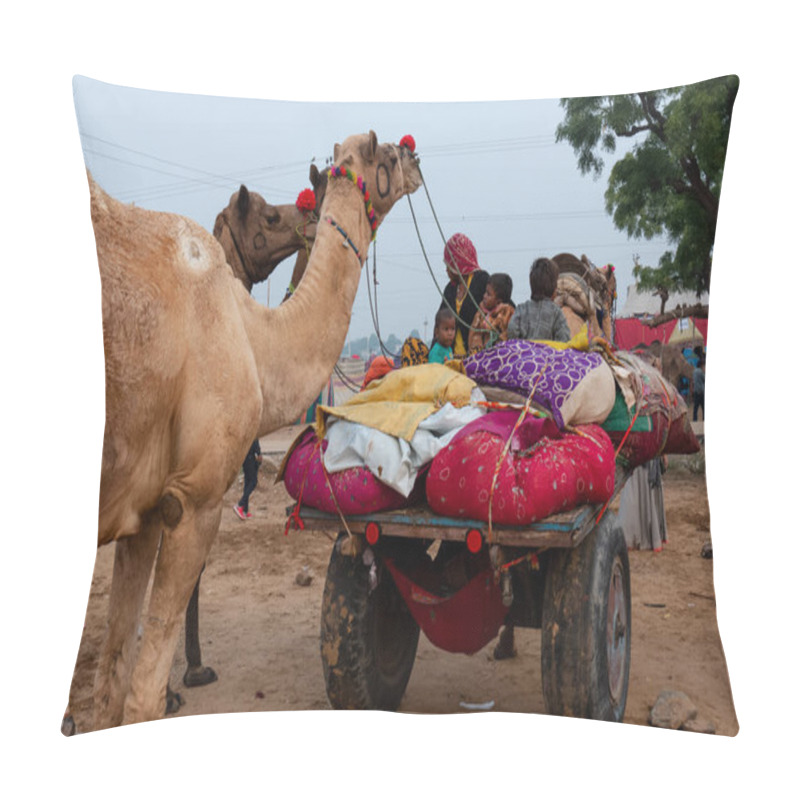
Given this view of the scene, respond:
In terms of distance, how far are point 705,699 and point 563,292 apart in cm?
189

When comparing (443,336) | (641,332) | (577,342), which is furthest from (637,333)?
(443,336)

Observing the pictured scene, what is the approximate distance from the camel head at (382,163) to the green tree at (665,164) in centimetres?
68

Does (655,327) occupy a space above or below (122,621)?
above

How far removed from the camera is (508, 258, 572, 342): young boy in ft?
15.3

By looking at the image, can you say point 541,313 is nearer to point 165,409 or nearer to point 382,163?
point 382,163

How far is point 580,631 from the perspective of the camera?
172 inches

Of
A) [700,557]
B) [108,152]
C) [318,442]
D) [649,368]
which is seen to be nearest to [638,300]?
[649,368]

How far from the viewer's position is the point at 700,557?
468 cm

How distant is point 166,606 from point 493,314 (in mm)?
1937

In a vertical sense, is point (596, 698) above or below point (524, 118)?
below

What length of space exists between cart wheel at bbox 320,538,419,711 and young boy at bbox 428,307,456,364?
964mm

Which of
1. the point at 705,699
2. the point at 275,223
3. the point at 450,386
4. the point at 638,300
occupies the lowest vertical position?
the point at 705,699

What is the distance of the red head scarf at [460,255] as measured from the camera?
4664 millimetres

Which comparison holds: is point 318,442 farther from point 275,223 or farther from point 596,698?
point 596,698
